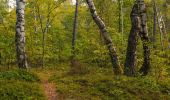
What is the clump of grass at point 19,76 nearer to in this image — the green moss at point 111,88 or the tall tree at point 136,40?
the green moss at point 111,88

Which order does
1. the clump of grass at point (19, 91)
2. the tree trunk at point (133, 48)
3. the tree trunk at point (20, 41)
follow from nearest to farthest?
1. the clump of grass at point (19, 91)
2. the tree trunk at point (133, 48)
3. the tree trunk at point (20, 41)

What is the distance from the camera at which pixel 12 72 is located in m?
13.4

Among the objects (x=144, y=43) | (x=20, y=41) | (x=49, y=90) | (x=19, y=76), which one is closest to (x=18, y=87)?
(x=49, y=90)

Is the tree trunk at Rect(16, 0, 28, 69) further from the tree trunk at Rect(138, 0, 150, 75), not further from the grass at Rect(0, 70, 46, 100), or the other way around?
the tree trunk at Rect(138, 0, 150, 75)

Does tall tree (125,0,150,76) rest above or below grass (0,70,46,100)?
above

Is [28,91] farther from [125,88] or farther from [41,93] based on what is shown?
[125,88]

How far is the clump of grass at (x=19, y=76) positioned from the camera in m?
13.0

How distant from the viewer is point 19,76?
13195 mm

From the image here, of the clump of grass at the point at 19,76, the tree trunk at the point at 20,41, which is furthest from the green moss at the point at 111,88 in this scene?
the tree trunk at the point at 20,41

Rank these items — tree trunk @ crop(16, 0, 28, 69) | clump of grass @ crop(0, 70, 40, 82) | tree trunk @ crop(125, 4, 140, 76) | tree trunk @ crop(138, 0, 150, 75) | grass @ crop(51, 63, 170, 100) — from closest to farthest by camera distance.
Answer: grass @ crop(51, 63, 170, 100), clump of grass @ crop(0, 70, 40, 82), tree trunk @ crop(125, 4, 140, 76), tree trunk @ crop(138, 0, 150, 75), tree trunk @ crop(16, 0, 28, 69)

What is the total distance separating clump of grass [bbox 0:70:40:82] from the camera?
1298 centimetres

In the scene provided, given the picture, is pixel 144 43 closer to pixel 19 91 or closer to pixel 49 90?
pixel 49 90

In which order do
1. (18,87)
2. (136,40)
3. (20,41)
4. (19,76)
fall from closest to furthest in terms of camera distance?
(18,87) → (19,76) → (136,40) → (20,41)

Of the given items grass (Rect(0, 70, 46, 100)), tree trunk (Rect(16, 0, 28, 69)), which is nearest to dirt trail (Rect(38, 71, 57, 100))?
grass (Rect(0, 70, 46, 100))
